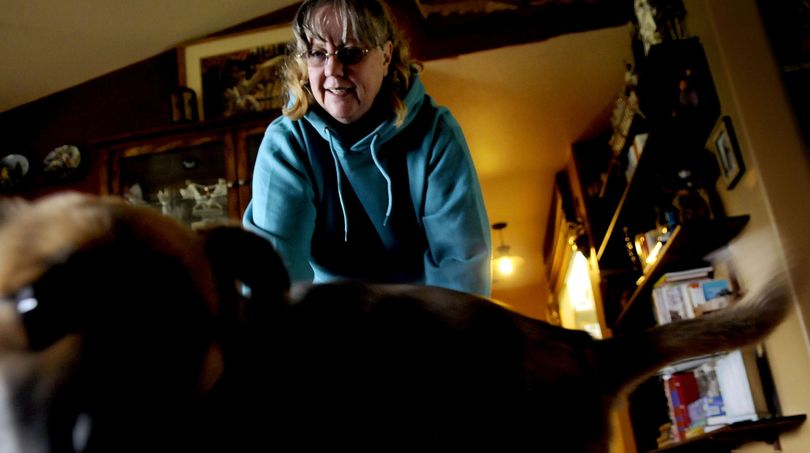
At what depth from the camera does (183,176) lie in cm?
→ 297

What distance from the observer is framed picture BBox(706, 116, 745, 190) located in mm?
2135

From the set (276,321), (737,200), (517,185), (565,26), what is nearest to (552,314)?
(517,185)

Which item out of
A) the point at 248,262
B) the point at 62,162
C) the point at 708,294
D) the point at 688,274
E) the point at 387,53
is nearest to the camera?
the point at 248,262

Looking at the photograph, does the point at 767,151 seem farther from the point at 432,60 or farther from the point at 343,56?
the point at 432,60

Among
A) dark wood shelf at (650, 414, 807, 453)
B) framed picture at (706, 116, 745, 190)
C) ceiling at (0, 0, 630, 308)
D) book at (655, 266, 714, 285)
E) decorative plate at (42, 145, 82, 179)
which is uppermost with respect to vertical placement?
ceiling at (0, 0, 630, 308)

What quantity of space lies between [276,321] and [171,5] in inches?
119

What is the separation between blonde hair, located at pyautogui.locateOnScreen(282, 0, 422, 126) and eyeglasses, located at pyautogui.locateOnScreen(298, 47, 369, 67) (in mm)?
16

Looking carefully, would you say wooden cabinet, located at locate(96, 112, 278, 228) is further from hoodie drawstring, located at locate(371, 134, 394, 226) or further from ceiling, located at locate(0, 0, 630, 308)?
hoodie drawstring, located at locate(371, 134, 394, 226)

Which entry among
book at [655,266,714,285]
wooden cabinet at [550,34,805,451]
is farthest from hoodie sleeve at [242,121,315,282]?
book at [655,266,714,285]

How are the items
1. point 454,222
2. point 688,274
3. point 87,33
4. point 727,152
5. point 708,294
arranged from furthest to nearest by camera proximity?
A: point 87,33 → point 688,274 → point 708,294 → point 727,152 → point 454,222

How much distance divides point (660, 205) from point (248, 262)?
2.80 metres

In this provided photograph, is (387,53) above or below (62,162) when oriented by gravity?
below

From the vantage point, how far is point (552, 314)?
634 centimetres

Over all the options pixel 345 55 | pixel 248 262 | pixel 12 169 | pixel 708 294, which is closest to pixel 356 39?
pixel 345 55
